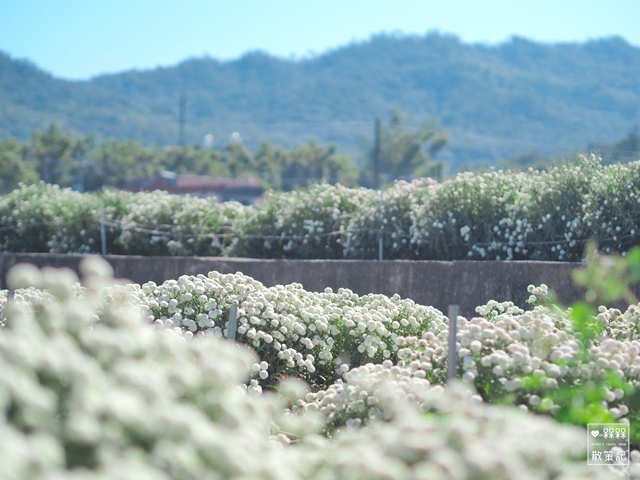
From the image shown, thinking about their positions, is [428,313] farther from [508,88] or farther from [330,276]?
[508,88]

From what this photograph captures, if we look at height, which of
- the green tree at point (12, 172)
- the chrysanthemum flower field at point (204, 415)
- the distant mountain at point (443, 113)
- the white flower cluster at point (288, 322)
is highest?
the distant mountain at point (443, 113)

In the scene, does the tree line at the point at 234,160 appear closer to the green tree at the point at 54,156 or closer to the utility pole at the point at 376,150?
the green tree at the point at 54,156

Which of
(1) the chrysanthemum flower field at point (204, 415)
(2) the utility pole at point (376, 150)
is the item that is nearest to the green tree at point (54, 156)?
(2) the utility pole at point (376, 150)

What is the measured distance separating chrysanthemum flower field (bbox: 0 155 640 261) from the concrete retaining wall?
1.31 metres

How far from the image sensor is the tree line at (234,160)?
63875mm

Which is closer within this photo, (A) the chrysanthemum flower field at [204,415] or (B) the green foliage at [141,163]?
(A) the chrysanthemum flower field at [204,415]

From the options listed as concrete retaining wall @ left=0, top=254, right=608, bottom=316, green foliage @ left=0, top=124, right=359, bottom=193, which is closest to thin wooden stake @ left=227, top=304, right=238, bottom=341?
concrete retaining wall @ left=0, top=254, right=608, bottom=316

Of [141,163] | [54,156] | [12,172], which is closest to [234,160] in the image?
[141,163]

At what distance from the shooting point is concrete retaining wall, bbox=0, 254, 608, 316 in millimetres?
8469

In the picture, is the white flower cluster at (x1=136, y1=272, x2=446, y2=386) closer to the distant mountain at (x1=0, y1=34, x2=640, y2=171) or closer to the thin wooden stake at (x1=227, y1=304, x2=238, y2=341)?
the thin wooden stake at (x1=227, y1=304, x2=238, y2=341)

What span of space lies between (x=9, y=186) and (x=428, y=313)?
50891 millimetres

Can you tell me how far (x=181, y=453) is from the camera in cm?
226

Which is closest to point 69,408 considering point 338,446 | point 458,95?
point 338,446

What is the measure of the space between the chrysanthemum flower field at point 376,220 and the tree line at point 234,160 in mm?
47927
